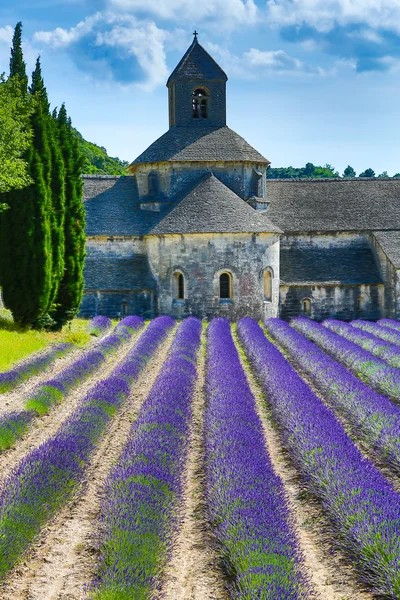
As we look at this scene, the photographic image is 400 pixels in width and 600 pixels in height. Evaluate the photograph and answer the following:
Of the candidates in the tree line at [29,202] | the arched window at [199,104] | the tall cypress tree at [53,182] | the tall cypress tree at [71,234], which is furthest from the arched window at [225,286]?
the arched window at [199,104]

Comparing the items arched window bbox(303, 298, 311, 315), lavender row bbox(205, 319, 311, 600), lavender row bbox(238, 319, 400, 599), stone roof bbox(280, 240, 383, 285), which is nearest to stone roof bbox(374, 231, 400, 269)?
stone roof bbox(280, 240, 383, 285)

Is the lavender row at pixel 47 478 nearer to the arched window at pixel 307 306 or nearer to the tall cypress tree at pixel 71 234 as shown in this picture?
the tall cypress tree at pixel 71 234

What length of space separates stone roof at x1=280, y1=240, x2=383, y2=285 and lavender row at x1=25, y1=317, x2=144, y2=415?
13365mm

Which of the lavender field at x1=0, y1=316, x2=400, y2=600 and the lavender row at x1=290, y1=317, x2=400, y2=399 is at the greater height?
the lavender row at x1=290, y1=317, x2=400, y2=399

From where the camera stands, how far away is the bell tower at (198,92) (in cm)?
3512

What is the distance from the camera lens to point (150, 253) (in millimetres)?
31391

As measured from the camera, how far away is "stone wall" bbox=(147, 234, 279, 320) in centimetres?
2988

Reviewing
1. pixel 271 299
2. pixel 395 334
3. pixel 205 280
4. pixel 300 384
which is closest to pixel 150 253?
pixel 205 280

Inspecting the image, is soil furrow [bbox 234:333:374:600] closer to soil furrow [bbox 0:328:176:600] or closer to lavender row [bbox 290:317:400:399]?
soil furrow [bbox 0:328:176:600]

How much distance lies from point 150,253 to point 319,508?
79.9 ft

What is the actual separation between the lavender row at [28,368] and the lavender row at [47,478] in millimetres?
2437

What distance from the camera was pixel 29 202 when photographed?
69.4 feet

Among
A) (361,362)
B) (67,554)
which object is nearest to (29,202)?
(361,362)

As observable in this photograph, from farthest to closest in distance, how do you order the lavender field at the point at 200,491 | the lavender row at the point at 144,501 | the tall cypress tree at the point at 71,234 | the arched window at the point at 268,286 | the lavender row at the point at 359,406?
the arched window at the point at 268,286
the tall cypress tree at the point at 71,234
the lavender row at the point at 359,406
the lavender field at the point at 200,491
the lavender row at the point at 144,501
